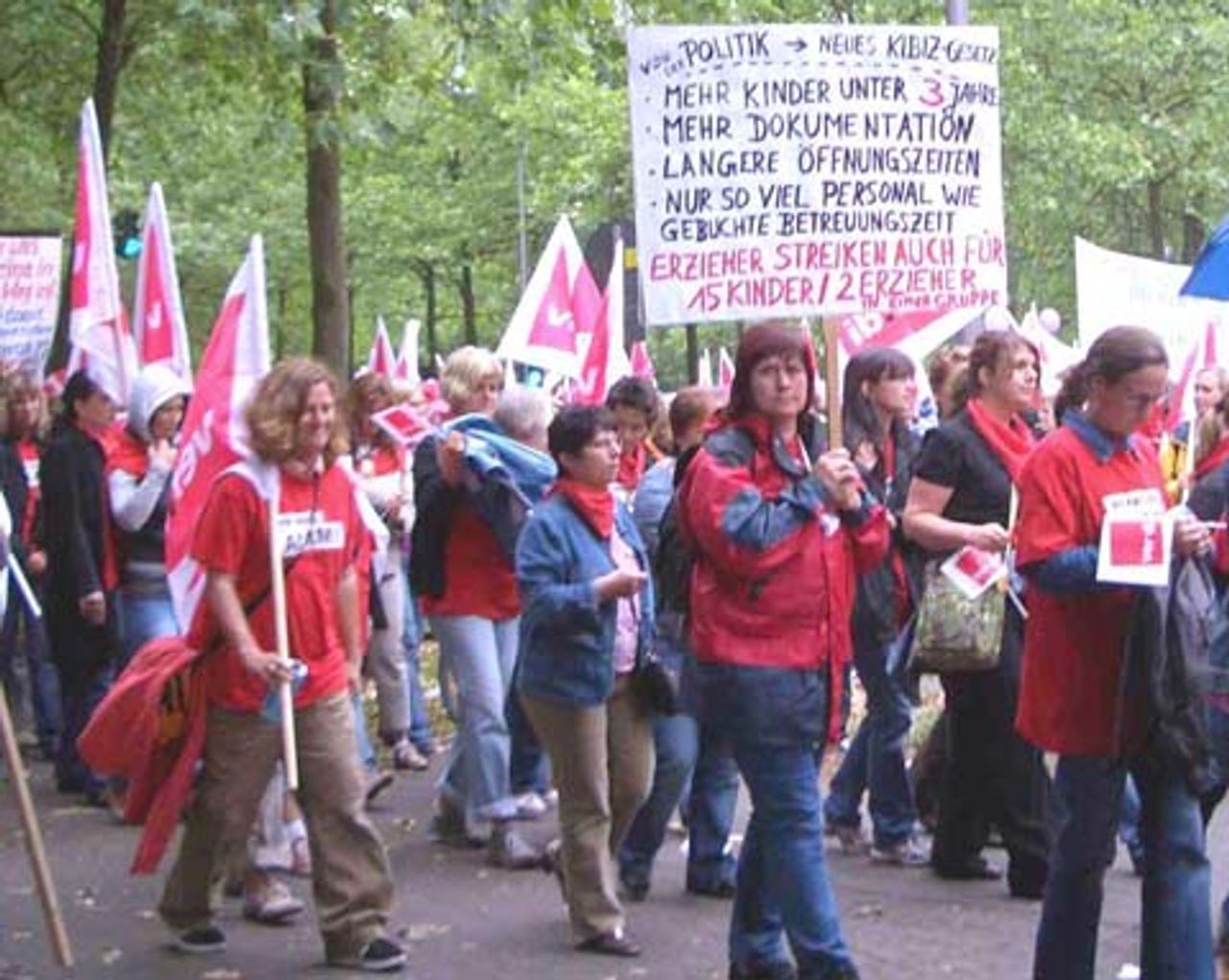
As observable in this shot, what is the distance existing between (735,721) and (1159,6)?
1057 inches

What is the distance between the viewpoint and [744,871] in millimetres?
7020

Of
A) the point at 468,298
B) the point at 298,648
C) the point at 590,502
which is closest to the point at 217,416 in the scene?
the point at 298,648

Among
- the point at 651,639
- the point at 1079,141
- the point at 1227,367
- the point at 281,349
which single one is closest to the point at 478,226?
the point at 281,349

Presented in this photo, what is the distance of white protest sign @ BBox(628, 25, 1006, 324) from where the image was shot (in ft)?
25.3

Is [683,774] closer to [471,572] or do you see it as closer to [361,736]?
[471,572]

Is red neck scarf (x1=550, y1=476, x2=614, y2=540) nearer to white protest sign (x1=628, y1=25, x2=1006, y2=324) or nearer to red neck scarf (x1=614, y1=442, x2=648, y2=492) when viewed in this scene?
white protest sign (x1=628, y1=25, x2=1006, y2=324)

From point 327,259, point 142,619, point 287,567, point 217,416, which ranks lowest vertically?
point 142,619

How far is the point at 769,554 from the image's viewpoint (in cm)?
655

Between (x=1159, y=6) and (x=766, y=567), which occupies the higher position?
(x=1159, y=6)

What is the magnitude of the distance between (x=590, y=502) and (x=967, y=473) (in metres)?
1.27

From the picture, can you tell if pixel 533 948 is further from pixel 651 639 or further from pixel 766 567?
pixel 766 567

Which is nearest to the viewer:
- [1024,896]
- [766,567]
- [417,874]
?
[766,567]

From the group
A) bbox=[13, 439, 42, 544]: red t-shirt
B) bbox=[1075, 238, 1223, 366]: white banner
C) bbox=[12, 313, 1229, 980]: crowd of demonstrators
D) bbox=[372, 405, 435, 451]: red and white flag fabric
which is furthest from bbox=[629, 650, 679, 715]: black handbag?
bbox=[1075, 238, 1223, 366]: white banner

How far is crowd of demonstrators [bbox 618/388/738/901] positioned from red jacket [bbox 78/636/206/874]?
5.22ft
